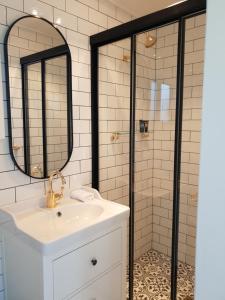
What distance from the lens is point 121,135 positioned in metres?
2.10

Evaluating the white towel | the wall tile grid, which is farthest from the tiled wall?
the white towel

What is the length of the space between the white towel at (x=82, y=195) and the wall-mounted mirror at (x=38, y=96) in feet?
0.73

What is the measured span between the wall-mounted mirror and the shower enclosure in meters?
0.30

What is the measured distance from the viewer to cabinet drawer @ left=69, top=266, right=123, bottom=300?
135 centimetres

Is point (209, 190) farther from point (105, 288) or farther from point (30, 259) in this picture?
point (105, 288)

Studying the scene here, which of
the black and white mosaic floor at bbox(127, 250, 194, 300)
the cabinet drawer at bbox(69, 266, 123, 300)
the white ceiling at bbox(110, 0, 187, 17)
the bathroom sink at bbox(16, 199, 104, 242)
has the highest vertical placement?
the white ceiling at bbox(110, 0, 187, 17)

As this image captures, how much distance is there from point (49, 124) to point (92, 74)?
0.57 m

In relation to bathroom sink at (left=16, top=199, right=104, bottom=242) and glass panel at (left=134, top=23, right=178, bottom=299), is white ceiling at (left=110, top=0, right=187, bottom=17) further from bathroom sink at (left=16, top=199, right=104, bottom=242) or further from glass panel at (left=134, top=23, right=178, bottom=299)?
bathroom sink at (left=16, top=199, right=104, bottom=242)

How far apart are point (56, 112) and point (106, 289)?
3.97 feet

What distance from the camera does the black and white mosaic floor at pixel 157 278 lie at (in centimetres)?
185

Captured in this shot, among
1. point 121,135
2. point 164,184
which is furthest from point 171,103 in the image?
point 164,184

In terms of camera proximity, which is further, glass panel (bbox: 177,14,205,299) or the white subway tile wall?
glass panel (bbox: 177,14,205,299)

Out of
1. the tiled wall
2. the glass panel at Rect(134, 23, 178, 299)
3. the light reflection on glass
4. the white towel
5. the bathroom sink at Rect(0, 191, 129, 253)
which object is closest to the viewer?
the bathroom sink at Rect(0, 191, 129, 253)

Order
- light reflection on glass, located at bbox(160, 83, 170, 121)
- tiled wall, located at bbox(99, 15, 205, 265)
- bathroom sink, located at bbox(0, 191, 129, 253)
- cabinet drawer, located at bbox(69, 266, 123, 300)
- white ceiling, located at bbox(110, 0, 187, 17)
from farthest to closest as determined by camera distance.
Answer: light reflection on glass, located at bbox(160, 83, 170, 121)
white ceiling, located at bbox(110, 0, 187, 17)
tiled wall, located at bbox(99, 15, 205, 265)
cabinet drawer, located at bbox(69, 266, 123, 300)
bathroom sink, located at bbox(0, 191, 129, 253)
